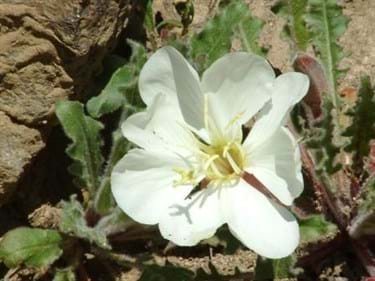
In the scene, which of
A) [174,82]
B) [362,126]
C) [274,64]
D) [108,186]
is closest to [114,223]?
[108,186]

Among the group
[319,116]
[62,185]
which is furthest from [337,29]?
[62,185]

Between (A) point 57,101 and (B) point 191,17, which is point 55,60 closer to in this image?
(A) point 57,101

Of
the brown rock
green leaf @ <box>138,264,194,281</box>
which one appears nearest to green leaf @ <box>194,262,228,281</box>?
green leaf @ <box>138,264,194,281</box>

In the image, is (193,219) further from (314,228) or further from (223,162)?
(314,228)

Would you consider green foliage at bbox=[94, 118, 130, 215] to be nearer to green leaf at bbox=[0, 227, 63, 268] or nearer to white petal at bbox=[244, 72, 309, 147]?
green leaf at bbox=[0, 227, 63, 268]

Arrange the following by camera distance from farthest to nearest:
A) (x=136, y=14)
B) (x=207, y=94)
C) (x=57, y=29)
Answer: (x=136, y=14), (x=57, y=29), (x=207, y=94)

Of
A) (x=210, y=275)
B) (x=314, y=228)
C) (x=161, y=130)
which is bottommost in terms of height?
(x=210, y=275)
